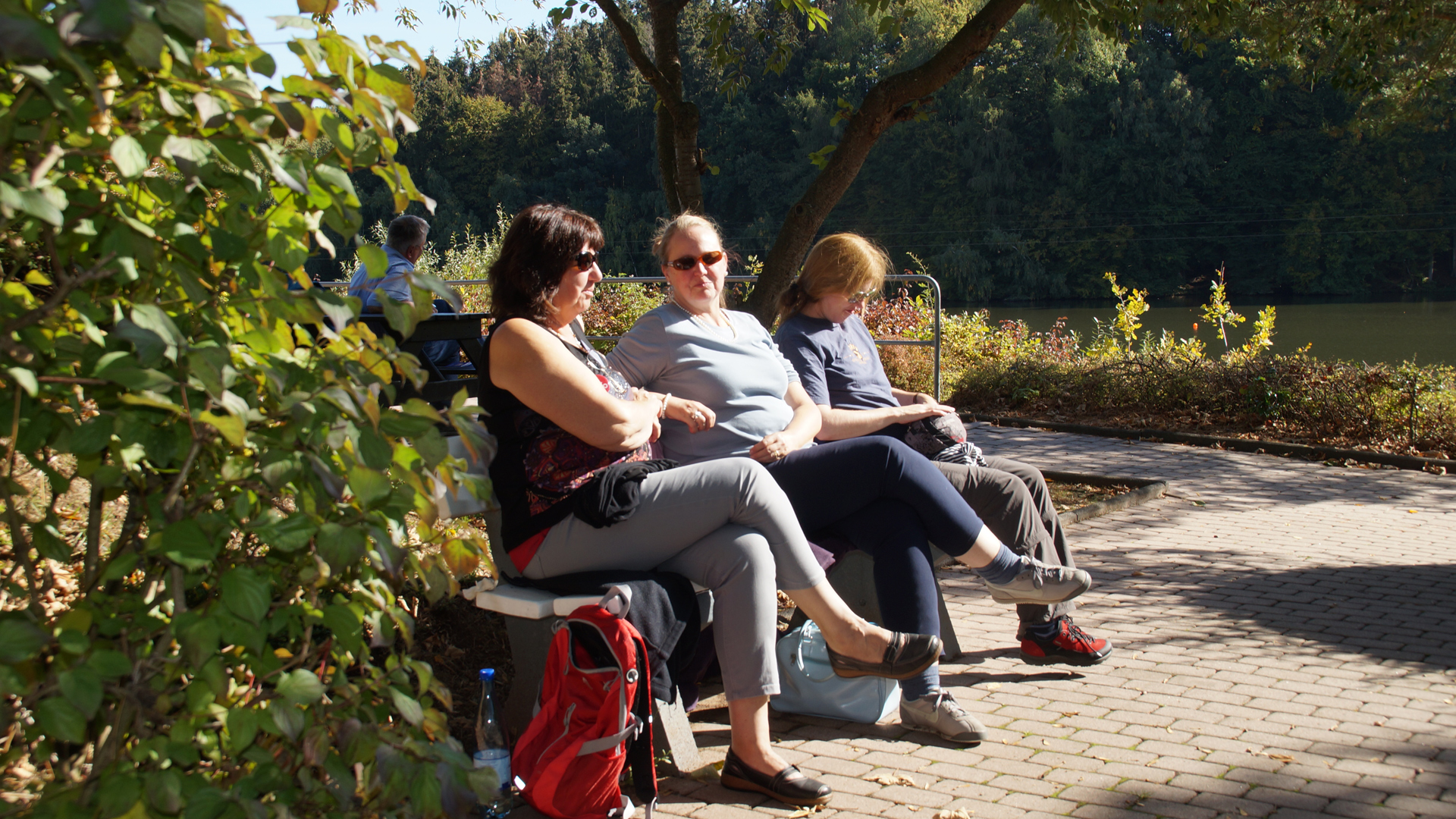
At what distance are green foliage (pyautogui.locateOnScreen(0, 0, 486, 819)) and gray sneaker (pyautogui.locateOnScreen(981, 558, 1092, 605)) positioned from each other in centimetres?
243

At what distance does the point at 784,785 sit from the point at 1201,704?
1.53 m

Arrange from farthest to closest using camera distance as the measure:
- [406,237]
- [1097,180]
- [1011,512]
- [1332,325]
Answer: [1097,180]
[1332,325]
[406,237]
[1011,512]

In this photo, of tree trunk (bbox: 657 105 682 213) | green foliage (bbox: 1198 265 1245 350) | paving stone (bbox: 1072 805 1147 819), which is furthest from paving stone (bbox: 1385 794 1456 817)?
green foliage (bbox: 1198 265 1245 350)

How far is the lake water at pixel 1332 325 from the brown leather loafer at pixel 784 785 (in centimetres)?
2030

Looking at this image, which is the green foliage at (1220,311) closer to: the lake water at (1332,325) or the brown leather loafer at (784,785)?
the lake water at (1332,325)

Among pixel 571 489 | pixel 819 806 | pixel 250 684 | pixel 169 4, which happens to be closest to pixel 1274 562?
pixel 819 806

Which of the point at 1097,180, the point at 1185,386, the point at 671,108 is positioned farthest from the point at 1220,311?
the point at 1097,180

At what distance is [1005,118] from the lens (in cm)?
5881

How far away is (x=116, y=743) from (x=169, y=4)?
0.84 metres

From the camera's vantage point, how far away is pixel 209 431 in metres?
1.34

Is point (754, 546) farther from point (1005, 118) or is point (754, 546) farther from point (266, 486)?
point (1005, 118)

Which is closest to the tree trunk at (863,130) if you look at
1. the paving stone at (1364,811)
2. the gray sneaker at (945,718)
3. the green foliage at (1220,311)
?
the gray sneaker at (945,718)

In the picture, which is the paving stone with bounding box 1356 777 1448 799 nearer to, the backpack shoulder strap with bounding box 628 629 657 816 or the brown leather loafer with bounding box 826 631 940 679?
the brown leather loafer with bounding box 826 631 940 679

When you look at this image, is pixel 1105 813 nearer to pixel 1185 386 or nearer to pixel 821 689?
pixel 821 689
